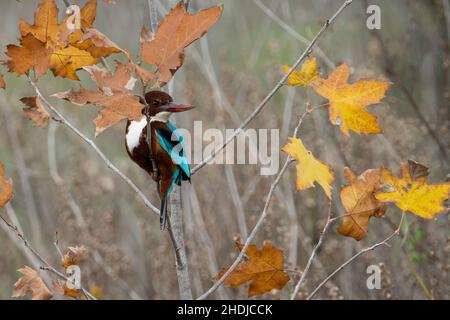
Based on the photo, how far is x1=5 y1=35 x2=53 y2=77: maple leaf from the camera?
115 centimetres

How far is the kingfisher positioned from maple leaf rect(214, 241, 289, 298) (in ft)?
0.54

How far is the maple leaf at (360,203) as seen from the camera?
1274 millimetres

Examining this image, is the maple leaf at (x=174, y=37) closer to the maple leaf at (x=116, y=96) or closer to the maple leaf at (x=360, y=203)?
the maple leaf at (x=116, y=96)

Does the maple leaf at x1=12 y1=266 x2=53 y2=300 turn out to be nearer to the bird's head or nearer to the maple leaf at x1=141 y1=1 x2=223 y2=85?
the bird's head

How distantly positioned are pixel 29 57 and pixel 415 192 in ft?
2.41

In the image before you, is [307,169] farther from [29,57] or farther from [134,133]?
[29,57]

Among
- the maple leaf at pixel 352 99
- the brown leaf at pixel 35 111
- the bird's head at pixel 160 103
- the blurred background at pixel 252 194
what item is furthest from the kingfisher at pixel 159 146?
the blurred background at pixel 252 194

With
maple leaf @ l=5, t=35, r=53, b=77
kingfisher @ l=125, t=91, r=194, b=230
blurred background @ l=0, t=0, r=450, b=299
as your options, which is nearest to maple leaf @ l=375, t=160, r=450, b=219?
kingfisher @ l=125, t=91, r=194, b=230

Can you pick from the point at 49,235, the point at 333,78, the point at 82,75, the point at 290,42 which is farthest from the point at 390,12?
the point at 333,78

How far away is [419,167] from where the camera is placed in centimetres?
125

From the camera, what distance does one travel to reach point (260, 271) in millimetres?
1285

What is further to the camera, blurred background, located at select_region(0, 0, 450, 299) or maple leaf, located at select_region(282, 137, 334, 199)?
blurred background, located at select_region(0, 0, 450, 299)
